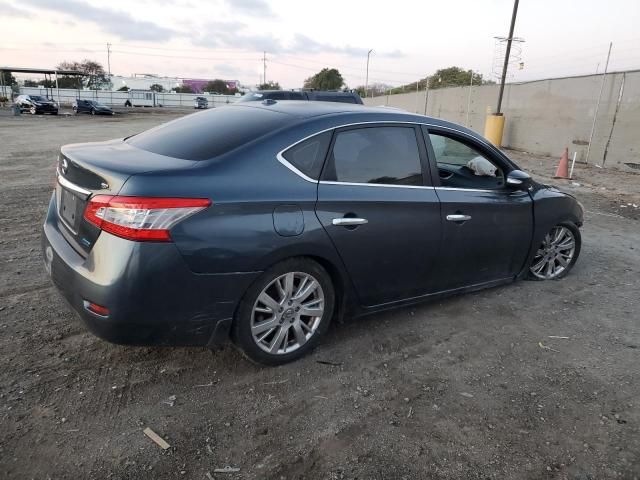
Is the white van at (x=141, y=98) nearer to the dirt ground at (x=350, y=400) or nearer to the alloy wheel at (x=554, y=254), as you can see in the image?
the dirt ground at (x=350, y=400)

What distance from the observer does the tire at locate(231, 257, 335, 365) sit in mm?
2932

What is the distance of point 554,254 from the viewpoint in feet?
16.4

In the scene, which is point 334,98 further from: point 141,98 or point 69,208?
point 141,98

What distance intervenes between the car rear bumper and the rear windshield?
0.72 meters

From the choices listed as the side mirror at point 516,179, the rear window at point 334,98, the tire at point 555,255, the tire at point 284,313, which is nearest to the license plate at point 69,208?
the tire at point 284,313

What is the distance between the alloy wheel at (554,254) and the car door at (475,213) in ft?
1.52

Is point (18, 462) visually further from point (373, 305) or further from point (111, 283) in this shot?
point (373, 305)

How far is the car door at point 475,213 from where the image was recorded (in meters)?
3.80

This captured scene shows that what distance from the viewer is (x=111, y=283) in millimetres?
2549

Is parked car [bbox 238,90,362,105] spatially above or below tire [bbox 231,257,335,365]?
above

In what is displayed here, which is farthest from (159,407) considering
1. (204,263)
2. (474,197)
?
(474,197)

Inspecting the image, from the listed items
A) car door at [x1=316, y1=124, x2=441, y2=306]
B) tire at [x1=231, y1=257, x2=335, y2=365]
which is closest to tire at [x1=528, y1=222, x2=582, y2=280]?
car door at [x1=316, y1=124, x2=441, y2=306]

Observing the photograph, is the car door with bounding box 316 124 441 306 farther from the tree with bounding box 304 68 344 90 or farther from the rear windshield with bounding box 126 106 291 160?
the tree with bounding box 304 68 344 90

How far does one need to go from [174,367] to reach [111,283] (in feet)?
2.81
